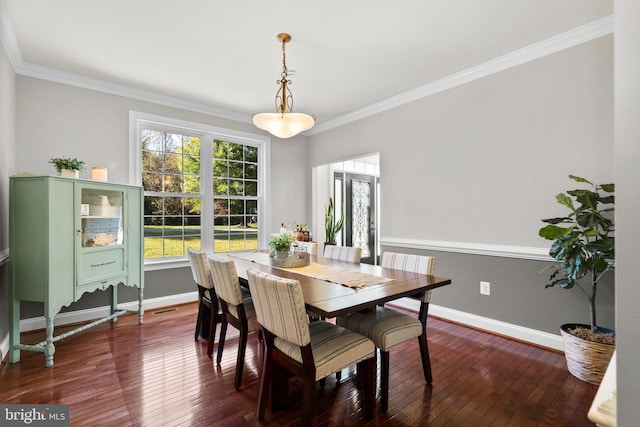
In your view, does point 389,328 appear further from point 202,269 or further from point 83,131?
point 83,131

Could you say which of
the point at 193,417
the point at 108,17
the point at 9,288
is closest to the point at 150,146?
the point at 108,17

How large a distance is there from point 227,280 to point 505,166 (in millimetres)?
2742

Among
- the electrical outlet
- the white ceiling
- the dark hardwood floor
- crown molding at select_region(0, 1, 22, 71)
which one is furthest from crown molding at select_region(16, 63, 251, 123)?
the electrical outlet

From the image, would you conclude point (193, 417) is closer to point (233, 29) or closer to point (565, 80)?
point (233, 29)

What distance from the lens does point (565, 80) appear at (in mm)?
2691

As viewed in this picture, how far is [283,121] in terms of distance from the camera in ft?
8.81

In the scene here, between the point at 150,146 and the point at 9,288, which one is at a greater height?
the point at 150,146

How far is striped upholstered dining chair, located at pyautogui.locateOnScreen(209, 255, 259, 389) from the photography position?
7.11 feet

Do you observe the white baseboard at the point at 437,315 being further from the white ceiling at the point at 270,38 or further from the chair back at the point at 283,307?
the white ceiling at the point at 270,38

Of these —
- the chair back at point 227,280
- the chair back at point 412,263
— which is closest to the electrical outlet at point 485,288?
the chair back at point 412,263

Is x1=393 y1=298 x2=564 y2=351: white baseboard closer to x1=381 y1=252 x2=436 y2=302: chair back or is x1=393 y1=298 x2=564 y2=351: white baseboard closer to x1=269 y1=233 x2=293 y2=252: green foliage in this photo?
x1=381 y1=252 x2=436 y2=302: chair back

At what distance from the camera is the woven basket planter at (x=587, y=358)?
2156mm

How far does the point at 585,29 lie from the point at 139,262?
466 cm

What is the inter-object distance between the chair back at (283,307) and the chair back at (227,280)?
43cm
